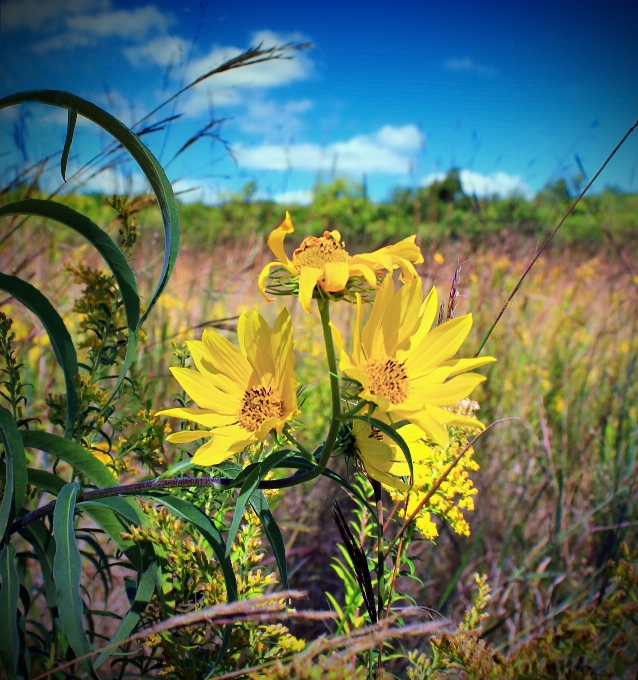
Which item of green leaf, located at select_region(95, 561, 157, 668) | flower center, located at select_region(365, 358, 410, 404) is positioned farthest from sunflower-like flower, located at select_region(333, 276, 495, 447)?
green leaf, located at select_region(95, 561, 157, 668)

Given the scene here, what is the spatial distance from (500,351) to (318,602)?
4.26 feet

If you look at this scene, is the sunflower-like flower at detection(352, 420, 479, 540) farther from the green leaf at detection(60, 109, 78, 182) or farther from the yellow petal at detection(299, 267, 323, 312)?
the green leaf at detection(60, 109, 78, 182)

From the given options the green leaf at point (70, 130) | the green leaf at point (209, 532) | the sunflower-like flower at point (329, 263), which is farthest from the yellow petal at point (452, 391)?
the green leaf at point (70, 130)

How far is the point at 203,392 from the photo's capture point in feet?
1.77

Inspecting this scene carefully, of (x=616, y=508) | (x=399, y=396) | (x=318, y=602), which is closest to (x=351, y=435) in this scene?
(x=399, y=396)

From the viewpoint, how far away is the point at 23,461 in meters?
0.58

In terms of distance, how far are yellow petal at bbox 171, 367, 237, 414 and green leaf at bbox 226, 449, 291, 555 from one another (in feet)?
0.34

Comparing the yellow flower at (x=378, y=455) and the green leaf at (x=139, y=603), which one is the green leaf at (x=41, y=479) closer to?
the green leaf at (x=139, y=603)

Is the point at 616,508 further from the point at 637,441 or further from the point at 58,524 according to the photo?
the point at 58,524

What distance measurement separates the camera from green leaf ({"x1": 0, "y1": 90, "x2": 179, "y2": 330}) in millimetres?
545

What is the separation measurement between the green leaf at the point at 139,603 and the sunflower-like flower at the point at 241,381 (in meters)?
0.20

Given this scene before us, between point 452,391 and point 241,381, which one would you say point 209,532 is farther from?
point 452,391

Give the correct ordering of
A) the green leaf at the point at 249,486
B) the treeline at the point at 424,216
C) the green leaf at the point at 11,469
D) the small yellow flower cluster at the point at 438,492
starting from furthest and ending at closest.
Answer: the treeline at the point at 424,216 < the small yellow flower cluster at the point at 438,492 < the green leaf at the point at 11,469 < the green leaf at the point at 249,486

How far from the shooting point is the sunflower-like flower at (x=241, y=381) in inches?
19.9
